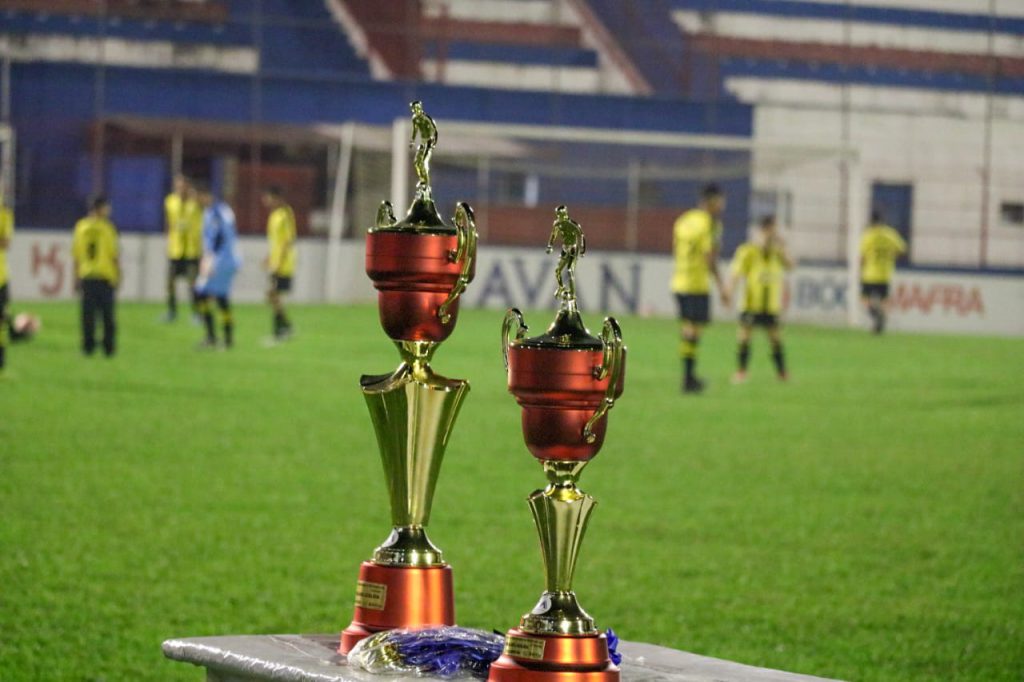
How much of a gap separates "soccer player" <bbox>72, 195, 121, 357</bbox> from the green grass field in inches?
29.1

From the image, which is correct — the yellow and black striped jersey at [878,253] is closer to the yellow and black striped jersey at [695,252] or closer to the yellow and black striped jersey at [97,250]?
the yellow and black striped jersey at [695,252]

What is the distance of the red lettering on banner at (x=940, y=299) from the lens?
28.0 metres

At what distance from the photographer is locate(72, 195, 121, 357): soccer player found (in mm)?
15984

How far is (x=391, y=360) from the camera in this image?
16.5 metres

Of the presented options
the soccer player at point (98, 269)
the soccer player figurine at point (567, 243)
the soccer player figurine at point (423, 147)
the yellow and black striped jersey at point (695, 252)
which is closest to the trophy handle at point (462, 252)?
the soccer player figurine at point (423, 147)

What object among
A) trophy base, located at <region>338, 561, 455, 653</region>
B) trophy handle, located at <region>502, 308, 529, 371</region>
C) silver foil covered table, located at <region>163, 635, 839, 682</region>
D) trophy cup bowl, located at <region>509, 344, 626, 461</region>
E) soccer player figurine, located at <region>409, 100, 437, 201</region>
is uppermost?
soccer player figurine, located at <region>409, 100, 437, 201</region>

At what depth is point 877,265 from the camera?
25922 mm

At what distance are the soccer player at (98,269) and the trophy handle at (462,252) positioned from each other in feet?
A: 43.6

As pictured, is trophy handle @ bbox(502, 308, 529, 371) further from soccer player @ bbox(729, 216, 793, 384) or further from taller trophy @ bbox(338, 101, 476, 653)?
soccer player @ bbox(729, 216, 793, 384)

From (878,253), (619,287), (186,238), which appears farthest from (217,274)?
(878,253)

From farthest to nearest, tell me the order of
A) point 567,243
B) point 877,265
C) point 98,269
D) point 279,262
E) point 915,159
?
point 915,159
point 877,265
point 279,262
point 98,269
point 567,243

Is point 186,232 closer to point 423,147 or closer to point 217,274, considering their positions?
point 217,274

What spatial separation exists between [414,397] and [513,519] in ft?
14.9

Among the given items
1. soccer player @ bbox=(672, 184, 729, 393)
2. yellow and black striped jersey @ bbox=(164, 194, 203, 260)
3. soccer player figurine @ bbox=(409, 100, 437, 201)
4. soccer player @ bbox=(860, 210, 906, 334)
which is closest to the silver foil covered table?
soccer player figurine @ bbox=(409, 100, 437, 201)
